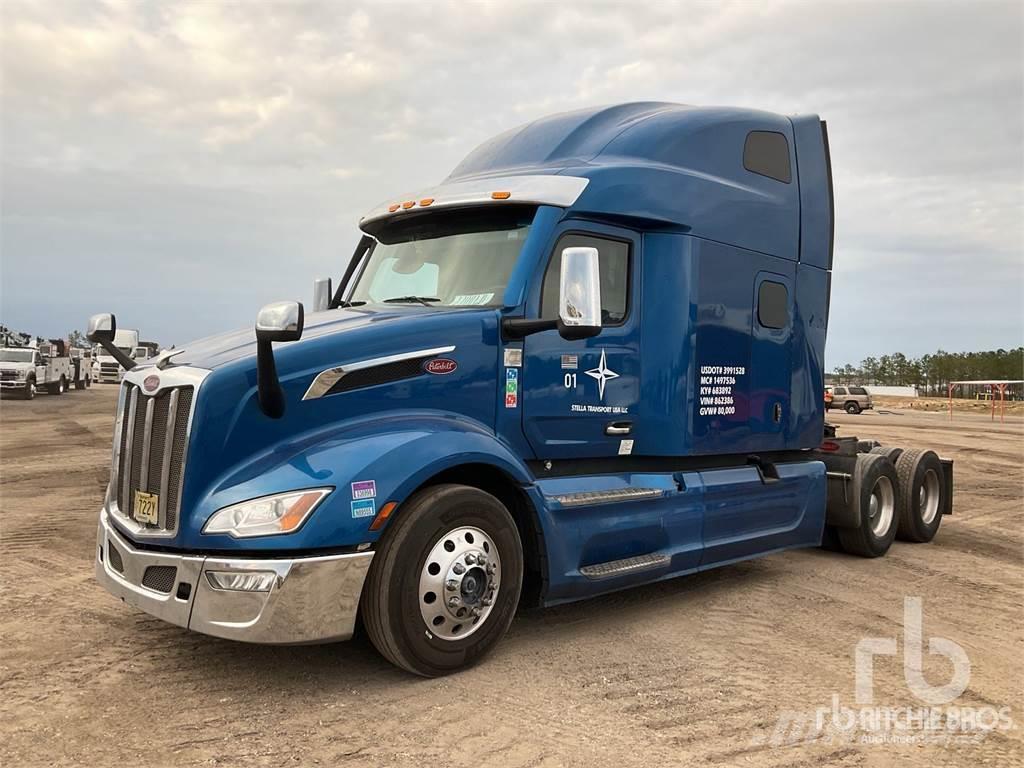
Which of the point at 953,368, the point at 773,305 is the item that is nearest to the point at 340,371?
the point at 773,305

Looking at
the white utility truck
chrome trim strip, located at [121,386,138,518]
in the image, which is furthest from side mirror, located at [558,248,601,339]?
the white utility truck

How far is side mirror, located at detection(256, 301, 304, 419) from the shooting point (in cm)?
404

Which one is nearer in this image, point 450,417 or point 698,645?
point 450,417

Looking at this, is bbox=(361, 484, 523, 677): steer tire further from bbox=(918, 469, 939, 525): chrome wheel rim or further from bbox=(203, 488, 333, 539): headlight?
bbox=(918, 469, 939, 525): chrome wheel rim

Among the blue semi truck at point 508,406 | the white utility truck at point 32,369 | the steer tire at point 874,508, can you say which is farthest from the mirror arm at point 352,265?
the white utility truck at point 32,369

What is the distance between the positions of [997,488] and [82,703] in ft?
45.4

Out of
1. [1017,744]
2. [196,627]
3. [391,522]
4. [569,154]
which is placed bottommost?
[1017,744]

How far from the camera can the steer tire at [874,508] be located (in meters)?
8.10

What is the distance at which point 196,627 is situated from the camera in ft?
13.5

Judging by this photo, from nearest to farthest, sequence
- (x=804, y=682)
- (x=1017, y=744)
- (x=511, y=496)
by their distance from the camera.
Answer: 1. (x=1017, y=744)
2. (x=804, y=682)
3. (x=511, y=496)

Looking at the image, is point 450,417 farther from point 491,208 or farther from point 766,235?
point 766,235

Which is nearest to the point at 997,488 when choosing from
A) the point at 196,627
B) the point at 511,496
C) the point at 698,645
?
the point at 698,645

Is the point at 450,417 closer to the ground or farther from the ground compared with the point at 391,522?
farther from the ground

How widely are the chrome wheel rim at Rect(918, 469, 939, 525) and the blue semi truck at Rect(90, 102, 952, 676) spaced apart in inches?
69.4
